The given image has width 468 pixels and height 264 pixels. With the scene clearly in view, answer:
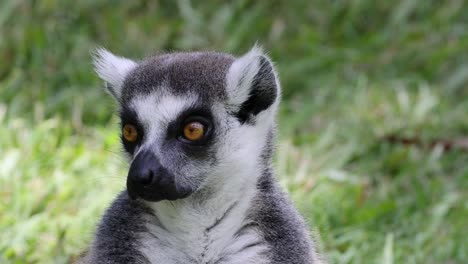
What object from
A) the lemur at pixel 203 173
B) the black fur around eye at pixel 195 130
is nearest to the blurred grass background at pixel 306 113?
the lemur at pixel 203 173

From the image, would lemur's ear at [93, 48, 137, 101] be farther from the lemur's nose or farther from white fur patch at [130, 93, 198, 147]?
the lemur's nose

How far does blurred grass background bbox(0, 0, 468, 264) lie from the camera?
5.23 meters

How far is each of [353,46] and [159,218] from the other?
4.55m

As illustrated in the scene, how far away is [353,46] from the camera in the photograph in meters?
7.97

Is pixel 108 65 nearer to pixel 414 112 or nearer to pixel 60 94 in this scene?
pixel 60 94

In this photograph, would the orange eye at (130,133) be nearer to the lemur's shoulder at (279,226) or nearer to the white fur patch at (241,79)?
the white fur patch at (241,79)

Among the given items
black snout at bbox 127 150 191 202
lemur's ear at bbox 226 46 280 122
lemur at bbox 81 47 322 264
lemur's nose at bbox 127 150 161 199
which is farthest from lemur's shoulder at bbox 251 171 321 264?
lemur's nose at bbox 127 150 161 199

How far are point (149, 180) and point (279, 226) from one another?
0.65 meters

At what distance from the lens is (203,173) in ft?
12.2

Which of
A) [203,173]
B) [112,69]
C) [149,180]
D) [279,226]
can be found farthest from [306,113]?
[149,180]

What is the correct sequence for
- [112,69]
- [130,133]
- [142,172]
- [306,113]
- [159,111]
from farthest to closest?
1. [306,113]
2. [112,69]
3. [130,133]
4. [159,111]
5. [142,172]

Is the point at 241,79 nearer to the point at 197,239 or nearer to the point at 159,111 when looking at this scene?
the point at 159,111

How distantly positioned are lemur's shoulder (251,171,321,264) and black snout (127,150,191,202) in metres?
0.44

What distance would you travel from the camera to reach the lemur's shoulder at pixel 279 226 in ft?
12.3
